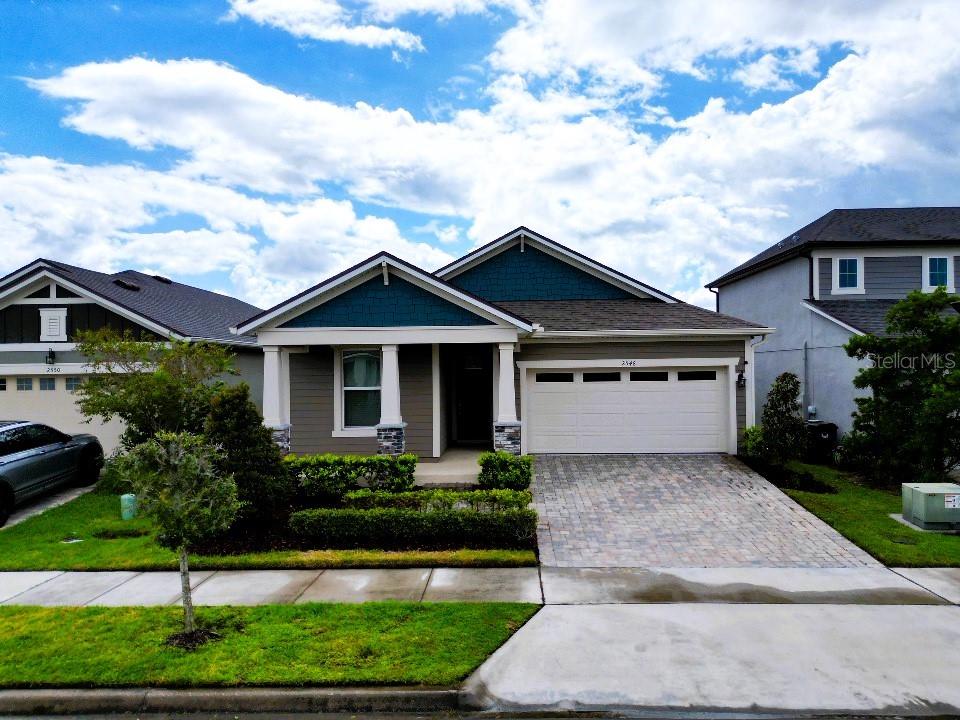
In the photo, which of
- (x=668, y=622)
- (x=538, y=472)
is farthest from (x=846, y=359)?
(x=668, y=622)

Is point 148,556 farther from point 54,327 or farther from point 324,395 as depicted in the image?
point 54,327

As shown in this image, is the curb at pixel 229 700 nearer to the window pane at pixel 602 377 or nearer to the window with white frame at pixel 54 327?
the window pane at pixel 602 377

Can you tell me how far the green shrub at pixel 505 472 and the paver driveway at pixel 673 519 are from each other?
0.61m

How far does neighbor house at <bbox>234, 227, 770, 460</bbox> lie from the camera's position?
12.8m

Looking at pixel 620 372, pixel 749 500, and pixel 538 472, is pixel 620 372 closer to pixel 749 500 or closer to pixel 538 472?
pixel 538 472

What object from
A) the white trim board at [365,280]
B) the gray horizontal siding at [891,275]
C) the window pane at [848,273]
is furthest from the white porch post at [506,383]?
the gray horizontal siding at [891,275]

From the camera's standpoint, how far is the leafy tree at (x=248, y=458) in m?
9.47

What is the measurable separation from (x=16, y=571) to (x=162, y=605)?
9.68 feet

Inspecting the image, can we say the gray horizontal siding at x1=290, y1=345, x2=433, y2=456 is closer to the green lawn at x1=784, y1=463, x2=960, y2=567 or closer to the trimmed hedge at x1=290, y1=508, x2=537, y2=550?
the trimmed hedge at x1=290, y1=508, x2=537, y2=550

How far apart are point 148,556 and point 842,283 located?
18.5 metres

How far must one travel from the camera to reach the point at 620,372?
48.3 feet

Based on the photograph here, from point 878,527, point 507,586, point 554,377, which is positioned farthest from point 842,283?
point 507,586

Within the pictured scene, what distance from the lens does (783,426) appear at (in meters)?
13.0

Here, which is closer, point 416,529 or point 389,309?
point 416,529
